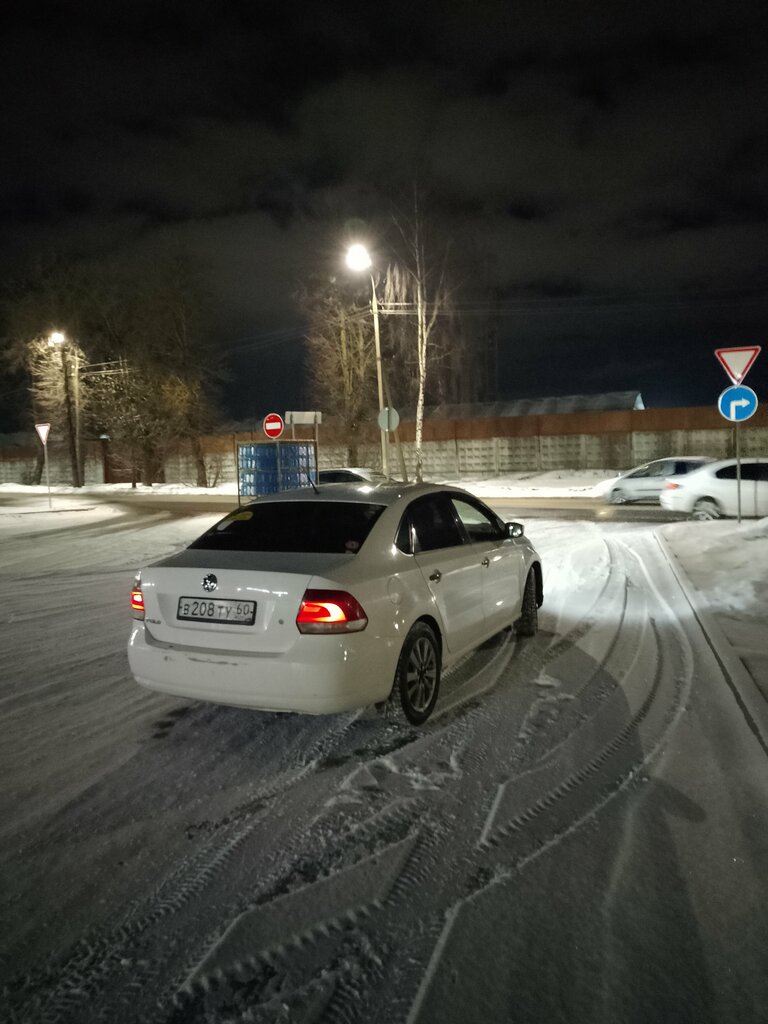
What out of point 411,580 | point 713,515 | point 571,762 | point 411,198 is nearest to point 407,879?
point 571,762

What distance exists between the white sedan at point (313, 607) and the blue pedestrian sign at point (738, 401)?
8805 mm

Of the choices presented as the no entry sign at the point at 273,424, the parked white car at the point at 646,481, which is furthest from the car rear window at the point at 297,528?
the parked white car at the point at 646,481

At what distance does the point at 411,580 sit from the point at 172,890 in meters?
2.19

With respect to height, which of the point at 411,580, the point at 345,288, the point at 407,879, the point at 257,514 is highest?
the point at 345,288

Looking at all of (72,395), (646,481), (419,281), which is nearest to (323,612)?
(646,481)

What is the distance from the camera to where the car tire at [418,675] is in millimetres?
4402

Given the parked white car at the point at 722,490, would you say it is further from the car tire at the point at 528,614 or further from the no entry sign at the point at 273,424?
the car tire at the point at 528,614

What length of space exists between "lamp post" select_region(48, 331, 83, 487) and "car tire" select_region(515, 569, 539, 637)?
37480 mm

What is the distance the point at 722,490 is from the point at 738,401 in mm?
4967

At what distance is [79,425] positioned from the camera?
41.3 meters

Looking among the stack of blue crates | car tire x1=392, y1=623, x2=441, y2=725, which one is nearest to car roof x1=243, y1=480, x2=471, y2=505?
car tire x1=392, y1=623, x2=441, y2=725

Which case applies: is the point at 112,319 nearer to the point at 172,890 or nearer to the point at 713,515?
the point at 713,515

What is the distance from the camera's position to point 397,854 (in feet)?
10.2

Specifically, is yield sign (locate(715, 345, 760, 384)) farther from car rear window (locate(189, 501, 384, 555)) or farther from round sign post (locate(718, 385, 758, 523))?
car rear window (locate(189, 501, 384, 555))
